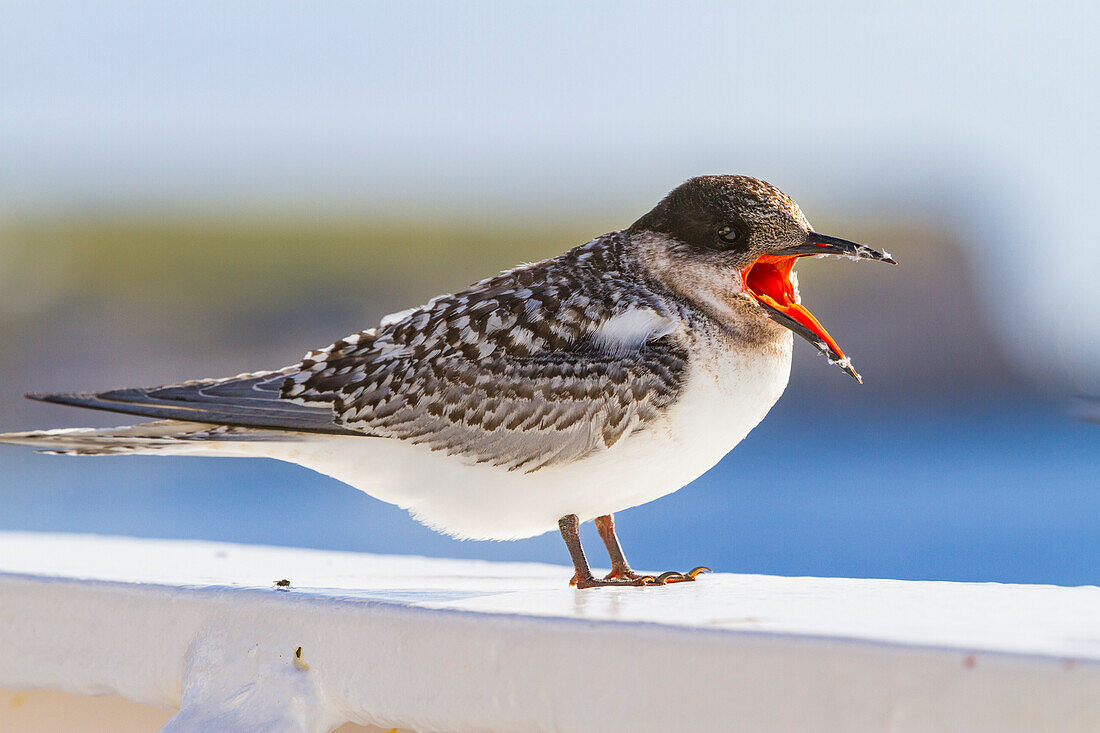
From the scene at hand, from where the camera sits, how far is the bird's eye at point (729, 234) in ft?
10.5

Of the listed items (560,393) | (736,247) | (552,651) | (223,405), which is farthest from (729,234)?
(552,651)

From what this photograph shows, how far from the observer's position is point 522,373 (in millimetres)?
3109

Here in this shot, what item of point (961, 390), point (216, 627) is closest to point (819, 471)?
point (961, 390)

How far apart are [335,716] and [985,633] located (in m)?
1.11

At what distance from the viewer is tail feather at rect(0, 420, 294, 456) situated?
3.12m

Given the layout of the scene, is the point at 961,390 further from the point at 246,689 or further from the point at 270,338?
the point at 246,689

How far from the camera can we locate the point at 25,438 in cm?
302

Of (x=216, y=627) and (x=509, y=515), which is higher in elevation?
(x=509, y=515)

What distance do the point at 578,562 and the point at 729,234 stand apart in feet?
3.14

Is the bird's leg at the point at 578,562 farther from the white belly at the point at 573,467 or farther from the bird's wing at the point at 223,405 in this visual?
the bird's wing at the point at 223,405

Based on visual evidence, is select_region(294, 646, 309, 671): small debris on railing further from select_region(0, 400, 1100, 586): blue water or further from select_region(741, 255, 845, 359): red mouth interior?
select_region(0, 400, 1100, 586): blue water

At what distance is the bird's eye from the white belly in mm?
303

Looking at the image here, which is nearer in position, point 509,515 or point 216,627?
point 216,627

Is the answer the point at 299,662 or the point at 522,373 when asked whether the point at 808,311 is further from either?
the point at 299,662
